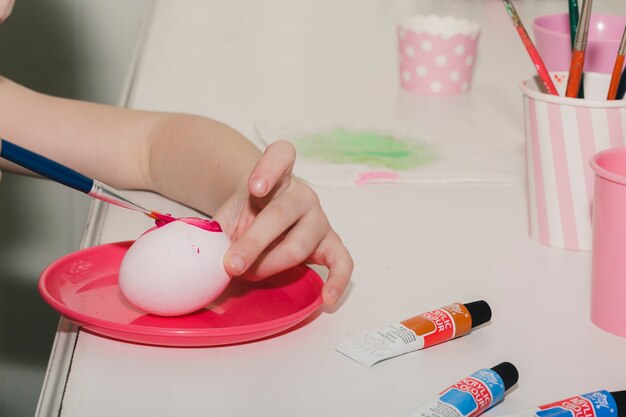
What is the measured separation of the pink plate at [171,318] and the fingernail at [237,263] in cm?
4

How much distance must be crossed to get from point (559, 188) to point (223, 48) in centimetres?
64

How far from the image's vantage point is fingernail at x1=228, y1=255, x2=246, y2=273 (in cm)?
58

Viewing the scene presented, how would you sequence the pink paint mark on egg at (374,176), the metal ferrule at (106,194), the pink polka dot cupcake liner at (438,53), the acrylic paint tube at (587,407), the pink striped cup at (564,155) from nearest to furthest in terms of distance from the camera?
the acrylic paint tube at (587,407)
the metal ferrule at (106,194)
the pink striped cup at (564,155)
the pink paint mark on egg at (374,176)
the pink polka dot cupcake liner at (438,53)

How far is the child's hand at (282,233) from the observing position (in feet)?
1.95

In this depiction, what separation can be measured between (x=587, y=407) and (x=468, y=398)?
64 mm

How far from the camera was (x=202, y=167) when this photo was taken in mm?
801

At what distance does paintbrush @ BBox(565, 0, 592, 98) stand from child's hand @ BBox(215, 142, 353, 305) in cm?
24

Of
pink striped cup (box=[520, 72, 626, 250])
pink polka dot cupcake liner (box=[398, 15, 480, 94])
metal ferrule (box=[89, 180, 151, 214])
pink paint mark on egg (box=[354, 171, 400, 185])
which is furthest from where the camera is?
pink polka dot cupcake liner (box=[398, 15, 480, 94])

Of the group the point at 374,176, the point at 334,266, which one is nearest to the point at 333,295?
the point at 334,266

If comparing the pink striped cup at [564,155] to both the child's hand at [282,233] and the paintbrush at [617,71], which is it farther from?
the child's hand at [282,233]

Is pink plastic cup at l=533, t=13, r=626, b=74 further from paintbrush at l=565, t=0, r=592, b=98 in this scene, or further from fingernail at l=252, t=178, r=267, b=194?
fingernail at l=252, t=178, r=267, b=194

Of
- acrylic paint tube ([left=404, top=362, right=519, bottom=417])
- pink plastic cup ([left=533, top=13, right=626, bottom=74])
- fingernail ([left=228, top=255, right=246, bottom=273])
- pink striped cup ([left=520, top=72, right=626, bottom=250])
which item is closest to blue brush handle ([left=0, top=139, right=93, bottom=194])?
fingernail ([left=228, top=255, right=246, bottom=273])

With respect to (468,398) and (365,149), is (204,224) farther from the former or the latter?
(365,149)

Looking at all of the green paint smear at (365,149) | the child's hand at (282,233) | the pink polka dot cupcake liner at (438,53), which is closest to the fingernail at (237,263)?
the child's hand at (282,233)
